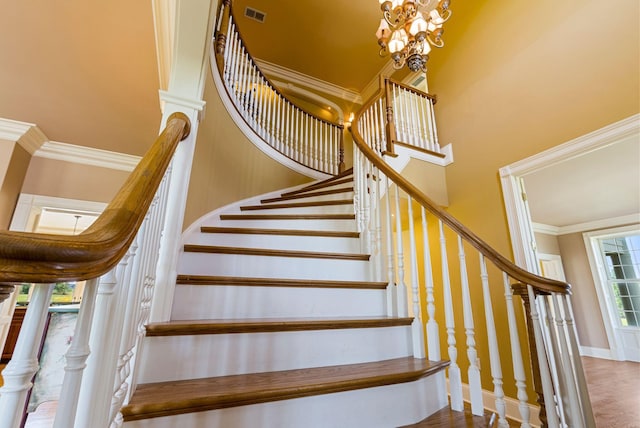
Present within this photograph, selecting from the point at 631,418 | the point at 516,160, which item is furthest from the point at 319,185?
the point at 631,418

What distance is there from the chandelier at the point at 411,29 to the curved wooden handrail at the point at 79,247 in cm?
277

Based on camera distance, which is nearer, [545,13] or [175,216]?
[175,216]

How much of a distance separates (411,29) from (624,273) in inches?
242

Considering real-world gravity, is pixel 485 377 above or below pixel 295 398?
below

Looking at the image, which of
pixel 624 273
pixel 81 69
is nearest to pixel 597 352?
pixel 624 273

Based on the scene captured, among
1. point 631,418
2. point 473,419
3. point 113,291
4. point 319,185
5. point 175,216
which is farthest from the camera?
point 319,185

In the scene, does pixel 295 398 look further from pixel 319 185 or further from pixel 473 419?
pixel 319 185

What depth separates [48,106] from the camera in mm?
2732

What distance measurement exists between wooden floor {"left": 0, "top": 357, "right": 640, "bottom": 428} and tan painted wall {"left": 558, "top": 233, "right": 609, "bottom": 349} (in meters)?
0.69

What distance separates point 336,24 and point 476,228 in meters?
3.47

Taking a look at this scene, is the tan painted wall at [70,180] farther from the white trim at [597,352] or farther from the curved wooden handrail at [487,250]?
the white trim at [597,352]

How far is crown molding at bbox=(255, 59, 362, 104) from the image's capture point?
4.93 m

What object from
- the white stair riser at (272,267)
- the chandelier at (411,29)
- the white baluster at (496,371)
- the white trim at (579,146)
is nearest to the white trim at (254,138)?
the white stair riser at (272,267)

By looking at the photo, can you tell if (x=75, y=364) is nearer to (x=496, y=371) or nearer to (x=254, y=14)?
(x=496, y=371)
